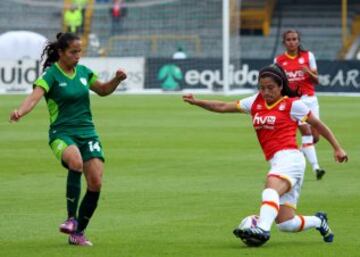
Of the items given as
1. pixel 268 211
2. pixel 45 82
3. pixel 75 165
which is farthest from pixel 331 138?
pixel 45 82

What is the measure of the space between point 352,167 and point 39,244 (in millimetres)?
8611

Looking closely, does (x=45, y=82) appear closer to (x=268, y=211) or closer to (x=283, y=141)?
(x=283, y=141)

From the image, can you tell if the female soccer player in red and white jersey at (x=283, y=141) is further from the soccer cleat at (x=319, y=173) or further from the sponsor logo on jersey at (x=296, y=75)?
the sponsor logo on jersey at (x=296, y=75)

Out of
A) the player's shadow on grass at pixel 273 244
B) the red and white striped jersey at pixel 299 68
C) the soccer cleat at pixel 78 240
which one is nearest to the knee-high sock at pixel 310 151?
the red and white striped jersey at pixel 299 68

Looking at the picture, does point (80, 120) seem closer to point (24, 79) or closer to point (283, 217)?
point (283, 217)

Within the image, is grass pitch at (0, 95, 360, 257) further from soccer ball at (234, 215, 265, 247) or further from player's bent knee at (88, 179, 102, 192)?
player's bent knee at (88, 179, 102, 192)

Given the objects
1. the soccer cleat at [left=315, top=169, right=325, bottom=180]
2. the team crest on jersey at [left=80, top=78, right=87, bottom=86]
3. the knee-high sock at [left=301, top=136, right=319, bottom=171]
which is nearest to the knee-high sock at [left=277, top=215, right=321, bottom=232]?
the team crest on jersey at [left=80, top=78, right=87, bottom=86]

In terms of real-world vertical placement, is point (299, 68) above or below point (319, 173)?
above

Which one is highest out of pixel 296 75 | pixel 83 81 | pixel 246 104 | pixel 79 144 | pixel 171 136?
pixel 83 81

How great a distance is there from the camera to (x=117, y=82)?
1150 cm

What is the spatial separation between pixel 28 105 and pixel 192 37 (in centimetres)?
3855

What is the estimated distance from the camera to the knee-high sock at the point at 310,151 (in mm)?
17598

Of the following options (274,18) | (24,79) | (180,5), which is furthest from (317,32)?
(24,79)

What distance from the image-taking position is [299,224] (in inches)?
425
